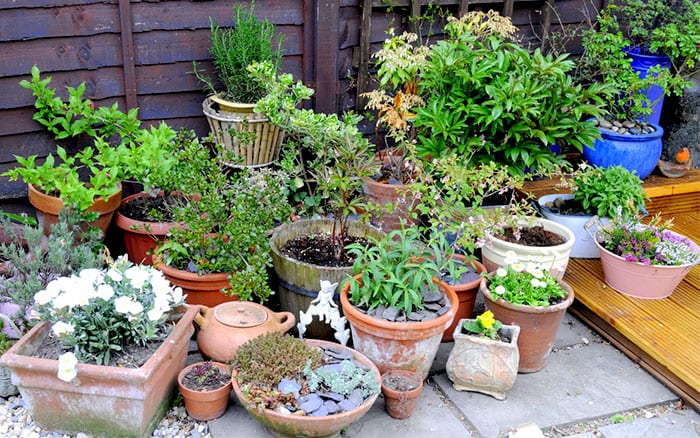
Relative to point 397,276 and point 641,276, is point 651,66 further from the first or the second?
point 397,276

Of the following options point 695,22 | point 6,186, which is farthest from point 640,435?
point 6,186

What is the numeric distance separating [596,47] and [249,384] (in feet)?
11.0

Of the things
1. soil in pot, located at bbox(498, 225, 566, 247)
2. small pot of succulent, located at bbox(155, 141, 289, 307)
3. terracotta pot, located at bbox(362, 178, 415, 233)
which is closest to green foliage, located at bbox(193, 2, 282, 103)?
small pot of succulent, located at bbox(155, 141, 289, 307)

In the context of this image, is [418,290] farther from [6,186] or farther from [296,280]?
[6,186]

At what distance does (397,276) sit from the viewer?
3.25 meters

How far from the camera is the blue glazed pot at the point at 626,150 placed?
476cm

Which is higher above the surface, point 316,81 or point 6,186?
point 316,81

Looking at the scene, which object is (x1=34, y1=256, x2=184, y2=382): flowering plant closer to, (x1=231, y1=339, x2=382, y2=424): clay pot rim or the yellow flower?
(x1=231, y1=339, x2=382, y2=424): clay pot rim

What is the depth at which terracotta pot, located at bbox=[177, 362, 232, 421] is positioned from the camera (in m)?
2.99

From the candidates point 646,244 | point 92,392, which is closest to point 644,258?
point 646,244

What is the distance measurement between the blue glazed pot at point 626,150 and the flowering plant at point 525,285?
5.18ft

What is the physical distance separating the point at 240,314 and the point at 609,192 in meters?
2.25

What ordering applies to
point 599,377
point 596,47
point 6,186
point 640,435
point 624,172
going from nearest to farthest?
point 640,435 < point 599,377 < point 6,186 < point 624,172 < point 596,47

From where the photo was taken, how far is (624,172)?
13.9ft
